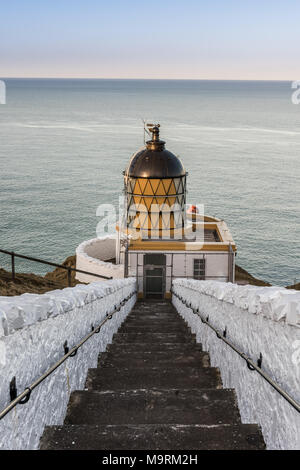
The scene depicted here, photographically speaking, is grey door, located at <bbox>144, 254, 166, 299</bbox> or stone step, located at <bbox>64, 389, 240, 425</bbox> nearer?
stone step, located at <bbox>64, 389, 240, 425</bbox>

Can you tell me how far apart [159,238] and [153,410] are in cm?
1763

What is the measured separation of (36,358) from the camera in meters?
3.53

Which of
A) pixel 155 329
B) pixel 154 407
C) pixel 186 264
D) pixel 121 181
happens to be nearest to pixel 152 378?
pixel 154 407

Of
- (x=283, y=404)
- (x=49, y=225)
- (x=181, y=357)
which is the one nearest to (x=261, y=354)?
(x=283, y=404)

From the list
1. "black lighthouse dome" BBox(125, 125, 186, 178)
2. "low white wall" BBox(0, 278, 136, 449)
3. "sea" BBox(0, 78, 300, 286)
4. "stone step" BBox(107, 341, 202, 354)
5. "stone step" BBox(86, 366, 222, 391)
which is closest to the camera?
"low white wall" BBox(0, 278, 136, 449)

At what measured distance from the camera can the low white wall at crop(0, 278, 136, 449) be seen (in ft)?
9.78

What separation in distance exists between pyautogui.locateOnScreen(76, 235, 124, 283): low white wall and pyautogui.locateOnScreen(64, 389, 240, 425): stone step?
17.2 m

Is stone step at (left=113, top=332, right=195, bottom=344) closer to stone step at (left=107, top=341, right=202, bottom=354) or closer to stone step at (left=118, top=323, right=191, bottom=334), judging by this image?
stone step at (left=107, top=341, right=202, bottom=354)

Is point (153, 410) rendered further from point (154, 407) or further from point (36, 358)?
point (36, 358)

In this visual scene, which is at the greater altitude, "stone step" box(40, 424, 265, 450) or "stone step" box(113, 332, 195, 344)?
"stone step" box(40, 424, 265, 450)

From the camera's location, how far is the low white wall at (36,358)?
Result: 2.98 meters

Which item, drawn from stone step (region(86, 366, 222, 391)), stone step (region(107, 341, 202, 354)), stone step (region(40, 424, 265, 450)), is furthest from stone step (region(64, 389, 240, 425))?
stone step (region(107, 341, 202, 354))

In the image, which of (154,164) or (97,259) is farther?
(97,259)

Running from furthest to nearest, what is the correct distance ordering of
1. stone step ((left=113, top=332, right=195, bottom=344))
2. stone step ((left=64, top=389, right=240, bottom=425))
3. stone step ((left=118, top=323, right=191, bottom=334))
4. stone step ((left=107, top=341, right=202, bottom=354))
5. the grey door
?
the grey door, stone step ((left=118, top=323, right=191, bottom=334)), stone step ((left=113, top=332, right=195, bottom=344)), stone step ((left=107, top=341, right=202, bottom=354)), stone step ((left=64, top=389, right=240, bottom=425))
